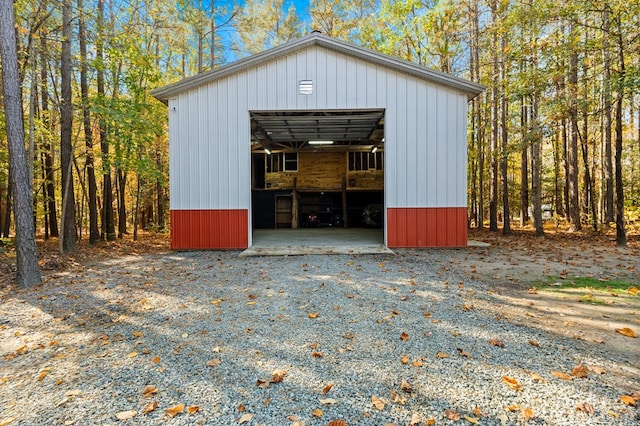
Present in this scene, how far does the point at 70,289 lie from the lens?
497cm

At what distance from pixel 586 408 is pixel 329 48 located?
8.07m

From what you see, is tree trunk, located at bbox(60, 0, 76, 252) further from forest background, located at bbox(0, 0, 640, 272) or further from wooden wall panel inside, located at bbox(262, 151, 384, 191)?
wooden wall panel inside, located at bbox(262, 151, 384, 191)

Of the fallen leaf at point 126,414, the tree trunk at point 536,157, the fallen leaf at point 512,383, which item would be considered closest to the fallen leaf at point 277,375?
the fallen leaf at point 126,414

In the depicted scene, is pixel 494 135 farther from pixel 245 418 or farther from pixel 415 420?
pixel 245 418

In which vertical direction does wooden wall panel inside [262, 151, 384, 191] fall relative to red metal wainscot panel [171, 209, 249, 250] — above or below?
above

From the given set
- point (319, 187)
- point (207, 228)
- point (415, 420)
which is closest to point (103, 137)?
point (207, 228)

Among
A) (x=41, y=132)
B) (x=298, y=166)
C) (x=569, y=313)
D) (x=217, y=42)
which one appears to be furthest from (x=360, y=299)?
(x=217, y=42)

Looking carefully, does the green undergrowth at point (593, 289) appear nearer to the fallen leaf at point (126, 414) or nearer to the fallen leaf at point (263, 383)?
the fallen leaf at point (263, 383)

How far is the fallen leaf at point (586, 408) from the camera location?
1910mm

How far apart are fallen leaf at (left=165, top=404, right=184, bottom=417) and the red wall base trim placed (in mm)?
6736

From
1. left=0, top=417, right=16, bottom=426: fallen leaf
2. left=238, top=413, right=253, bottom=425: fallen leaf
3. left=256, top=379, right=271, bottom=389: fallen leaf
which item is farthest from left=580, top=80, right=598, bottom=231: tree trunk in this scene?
left=0, top=417, right=16, bottom=426: fallen leaf

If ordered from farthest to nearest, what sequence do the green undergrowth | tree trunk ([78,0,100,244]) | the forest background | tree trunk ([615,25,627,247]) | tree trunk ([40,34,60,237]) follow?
tree trunk ([40,34,60,237]) < tree trunk ([78,0,100,244]) < the forest background < tree trunk ([615,25,627,247]) < the green undergrowth

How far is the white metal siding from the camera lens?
8039 mm

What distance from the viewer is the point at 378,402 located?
2.05 meters
